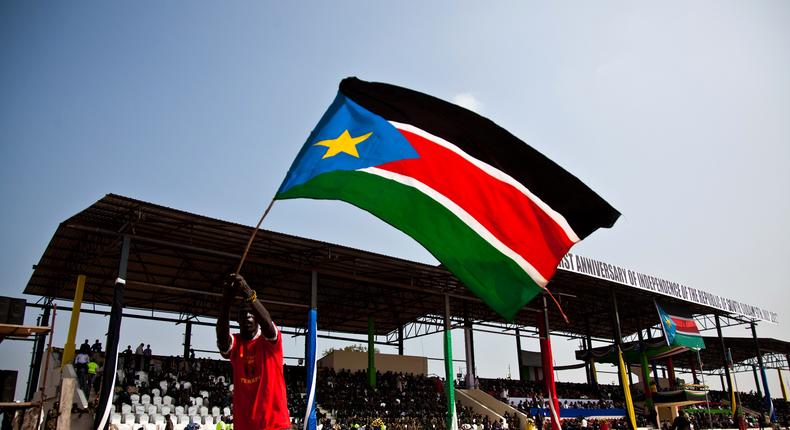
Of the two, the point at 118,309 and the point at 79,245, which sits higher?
the point at 79,245

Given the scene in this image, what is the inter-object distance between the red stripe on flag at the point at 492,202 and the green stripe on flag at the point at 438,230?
16 cm

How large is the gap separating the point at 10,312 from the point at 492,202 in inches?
337

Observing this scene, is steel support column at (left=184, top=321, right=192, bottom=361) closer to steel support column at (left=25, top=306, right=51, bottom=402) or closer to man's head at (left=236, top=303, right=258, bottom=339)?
steel support column at (left=25, top=306, right=51, bottom=402)

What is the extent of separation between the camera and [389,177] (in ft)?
19.7

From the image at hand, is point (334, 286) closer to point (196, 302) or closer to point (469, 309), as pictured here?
point (196, 302)

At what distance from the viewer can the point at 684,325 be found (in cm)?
3525

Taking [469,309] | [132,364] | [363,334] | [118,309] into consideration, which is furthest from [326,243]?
[363,334]

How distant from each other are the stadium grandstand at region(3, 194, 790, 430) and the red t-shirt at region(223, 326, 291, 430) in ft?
17.9

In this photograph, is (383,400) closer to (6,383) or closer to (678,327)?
(678,327)

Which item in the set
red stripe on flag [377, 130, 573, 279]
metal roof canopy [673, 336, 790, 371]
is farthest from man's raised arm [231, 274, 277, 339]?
metal roof canopy [673, 336, 790, 371]

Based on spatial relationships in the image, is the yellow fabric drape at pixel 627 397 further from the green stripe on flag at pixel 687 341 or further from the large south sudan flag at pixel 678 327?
the green stripe on flag at pixel 687 341

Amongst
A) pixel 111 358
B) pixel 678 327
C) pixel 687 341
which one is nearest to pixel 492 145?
pixel 111 358

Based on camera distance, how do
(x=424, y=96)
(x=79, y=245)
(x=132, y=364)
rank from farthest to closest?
(x=132, y=364), (x=79, y=245), (x=424, y=96)

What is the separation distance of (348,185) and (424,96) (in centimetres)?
130
